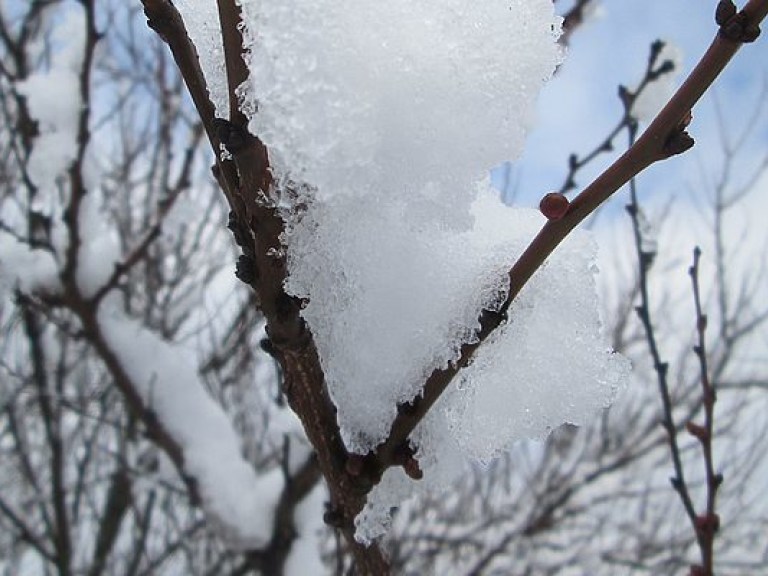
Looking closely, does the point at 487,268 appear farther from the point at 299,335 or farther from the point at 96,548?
the point at 96,548

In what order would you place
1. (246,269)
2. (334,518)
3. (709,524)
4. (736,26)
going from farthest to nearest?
(709,524)
(334,518)
(246,269)
(736,26)

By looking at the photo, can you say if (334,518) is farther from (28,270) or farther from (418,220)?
(28,270)

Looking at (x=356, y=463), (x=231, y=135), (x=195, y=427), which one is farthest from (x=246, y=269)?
Answer: (x=195, y=427)

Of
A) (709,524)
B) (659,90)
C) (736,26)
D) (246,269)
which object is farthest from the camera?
(659,90)

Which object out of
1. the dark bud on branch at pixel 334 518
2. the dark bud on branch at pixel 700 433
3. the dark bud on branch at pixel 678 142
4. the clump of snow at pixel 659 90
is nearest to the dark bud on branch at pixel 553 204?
the dark bud on branch at pixel 678 142

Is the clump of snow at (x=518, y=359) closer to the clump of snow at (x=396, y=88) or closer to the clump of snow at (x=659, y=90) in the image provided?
the clump of snow at (x=396, y=88)

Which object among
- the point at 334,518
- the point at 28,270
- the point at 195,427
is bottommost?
the point at 334,518

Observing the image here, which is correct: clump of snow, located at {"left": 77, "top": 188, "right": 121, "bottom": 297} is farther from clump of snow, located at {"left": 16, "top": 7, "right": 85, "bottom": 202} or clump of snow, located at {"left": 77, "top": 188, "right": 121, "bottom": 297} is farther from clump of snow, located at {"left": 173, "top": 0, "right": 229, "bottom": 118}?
clump of snow, located at {"left": 173, "top": 0, "right": 229, "bottom": 118}

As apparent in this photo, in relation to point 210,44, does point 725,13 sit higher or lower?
lower
